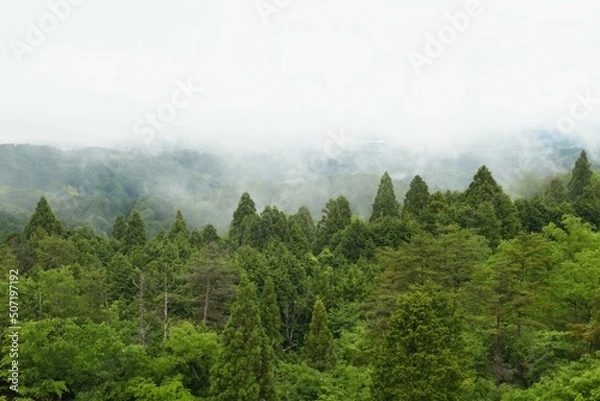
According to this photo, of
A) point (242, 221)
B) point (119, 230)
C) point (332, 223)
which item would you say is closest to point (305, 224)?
point (332, 223)

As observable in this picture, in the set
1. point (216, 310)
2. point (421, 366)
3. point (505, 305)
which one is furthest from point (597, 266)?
point (216, 310)

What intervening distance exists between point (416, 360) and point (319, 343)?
11.9 meters

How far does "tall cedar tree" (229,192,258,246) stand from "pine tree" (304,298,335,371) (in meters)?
30.1

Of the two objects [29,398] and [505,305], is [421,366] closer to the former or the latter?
[505,305]

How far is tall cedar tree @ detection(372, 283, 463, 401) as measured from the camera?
2344 centimetres

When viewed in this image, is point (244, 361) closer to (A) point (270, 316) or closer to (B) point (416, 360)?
(B) point (416, 360)

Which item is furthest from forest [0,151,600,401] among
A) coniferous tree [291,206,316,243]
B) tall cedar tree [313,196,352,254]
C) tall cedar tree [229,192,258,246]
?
coniferous tree [291,206,316,243]

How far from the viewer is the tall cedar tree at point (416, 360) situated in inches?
923

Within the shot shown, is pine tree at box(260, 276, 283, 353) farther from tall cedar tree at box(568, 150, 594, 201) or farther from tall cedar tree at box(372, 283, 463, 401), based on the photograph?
tall cedar tree at box(568, 150, 594, 201)

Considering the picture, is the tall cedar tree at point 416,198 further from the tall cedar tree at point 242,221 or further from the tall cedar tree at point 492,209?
the tall cedar tree at point 242,221

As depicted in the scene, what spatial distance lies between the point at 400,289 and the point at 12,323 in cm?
2199

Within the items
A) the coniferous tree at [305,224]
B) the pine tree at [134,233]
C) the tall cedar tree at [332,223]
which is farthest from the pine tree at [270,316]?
the pine tree at [134,233]

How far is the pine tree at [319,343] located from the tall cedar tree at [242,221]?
1186 inches

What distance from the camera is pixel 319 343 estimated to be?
34.8 meters
